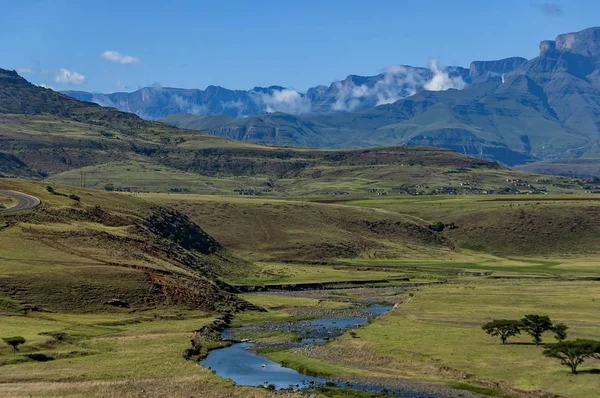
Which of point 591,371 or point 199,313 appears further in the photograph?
point 199,313

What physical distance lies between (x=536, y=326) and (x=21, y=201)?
4221 inches

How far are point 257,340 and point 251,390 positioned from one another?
101 feet

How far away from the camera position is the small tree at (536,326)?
91312mm

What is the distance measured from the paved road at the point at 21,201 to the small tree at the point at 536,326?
91166 mm

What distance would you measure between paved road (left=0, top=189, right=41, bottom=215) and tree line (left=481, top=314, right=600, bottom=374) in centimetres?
8803

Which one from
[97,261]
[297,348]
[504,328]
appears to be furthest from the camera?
[97,261]

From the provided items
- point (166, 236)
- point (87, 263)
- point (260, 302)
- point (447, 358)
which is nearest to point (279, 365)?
point (447, 358)

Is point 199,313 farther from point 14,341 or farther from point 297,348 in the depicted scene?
point 14,341

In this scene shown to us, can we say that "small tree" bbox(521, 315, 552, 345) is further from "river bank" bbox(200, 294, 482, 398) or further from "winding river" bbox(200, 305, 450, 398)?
"winding river" bbox(200, 305, 450, 398)

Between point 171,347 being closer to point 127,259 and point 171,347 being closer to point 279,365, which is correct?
point 279,365

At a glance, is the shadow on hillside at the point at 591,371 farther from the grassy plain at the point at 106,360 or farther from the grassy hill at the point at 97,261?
the grassy hill at the point at 97,261

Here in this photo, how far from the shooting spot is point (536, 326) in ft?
300

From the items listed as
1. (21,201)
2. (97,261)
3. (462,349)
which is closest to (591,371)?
(462,349)

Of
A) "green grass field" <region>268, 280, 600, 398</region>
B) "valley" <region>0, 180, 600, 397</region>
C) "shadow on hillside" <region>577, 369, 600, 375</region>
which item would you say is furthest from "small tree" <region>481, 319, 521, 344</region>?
"shadow on hillside" <region>577, 369, 600, 375</region>
